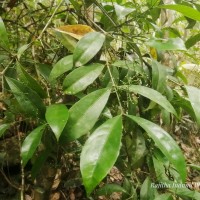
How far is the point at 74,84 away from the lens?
25.3 inches

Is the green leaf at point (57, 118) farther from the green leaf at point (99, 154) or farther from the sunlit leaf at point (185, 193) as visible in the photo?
the sunlit leaf at point (185, 193)

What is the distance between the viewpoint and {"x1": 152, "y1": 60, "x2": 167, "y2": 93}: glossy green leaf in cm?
74

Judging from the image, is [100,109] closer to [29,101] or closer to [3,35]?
[29,101]

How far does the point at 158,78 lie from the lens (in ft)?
2.44

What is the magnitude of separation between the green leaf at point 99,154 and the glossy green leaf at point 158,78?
248 millimetres

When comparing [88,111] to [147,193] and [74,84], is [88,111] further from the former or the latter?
[147,193]

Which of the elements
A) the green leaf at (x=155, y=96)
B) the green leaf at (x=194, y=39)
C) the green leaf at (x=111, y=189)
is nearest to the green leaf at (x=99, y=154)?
the green leaf at (x=155, y=96)

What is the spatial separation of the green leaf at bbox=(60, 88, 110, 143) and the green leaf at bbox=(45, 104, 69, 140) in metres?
0.02

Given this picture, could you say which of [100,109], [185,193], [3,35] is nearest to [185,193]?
[185,193]

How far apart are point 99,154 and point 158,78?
0.35m

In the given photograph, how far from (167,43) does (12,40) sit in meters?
0.65

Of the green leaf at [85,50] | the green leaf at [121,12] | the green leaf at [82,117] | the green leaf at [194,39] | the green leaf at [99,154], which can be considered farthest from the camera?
the green leaf at [194,39]

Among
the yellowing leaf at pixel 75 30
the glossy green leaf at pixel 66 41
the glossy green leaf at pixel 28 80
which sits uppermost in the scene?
the yellowing leaf at pixel 75 30

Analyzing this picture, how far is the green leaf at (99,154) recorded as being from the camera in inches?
17.4
